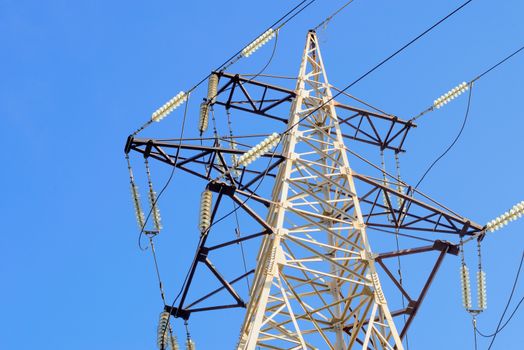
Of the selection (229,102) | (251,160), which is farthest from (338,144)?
(229,102)

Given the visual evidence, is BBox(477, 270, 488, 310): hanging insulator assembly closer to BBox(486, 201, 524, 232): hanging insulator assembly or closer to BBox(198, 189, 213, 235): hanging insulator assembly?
BBox(486, 201, 524, 232): hanging insulator assembly

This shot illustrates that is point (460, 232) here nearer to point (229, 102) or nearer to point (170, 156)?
point (170, 156)

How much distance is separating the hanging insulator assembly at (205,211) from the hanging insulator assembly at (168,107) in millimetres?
3876

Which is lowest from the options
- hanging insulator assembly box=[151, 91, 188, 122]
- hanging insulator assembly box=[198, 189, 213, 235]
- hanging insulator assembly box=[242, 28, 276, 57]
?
hanging insulator assembly box=[198, 189, 213, 235]

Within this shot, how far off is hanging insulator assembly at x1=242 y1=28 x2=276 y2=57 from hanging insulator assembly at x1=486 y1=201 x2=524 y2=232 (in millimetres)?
6738

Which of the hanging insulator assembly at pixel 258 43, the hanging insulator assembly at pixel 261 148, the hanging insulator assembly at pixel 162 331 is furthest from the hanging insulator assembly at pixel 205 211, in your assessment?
the hanging insulator assembly at pixel 258 43

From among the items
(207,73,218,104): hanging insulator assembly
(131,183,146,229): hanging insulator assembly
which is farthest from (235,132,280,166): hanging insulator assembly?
(207,73,218,104): hanging insulator assembly

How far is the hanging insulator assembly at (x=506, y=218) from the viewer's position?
18.4 m

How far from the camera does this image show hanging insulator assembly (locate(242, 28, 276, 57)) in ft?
70.2

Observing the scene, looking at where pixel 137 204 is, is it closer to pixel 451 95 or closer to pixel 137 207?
pixel 137 207

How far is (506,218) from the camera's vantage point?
18500 millimetres

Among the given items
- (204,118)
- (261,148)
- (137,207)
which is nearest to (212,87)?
(204,118)

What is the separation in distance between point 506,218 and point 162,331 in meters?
7.26

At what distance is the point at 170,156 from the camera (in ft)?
59.4
